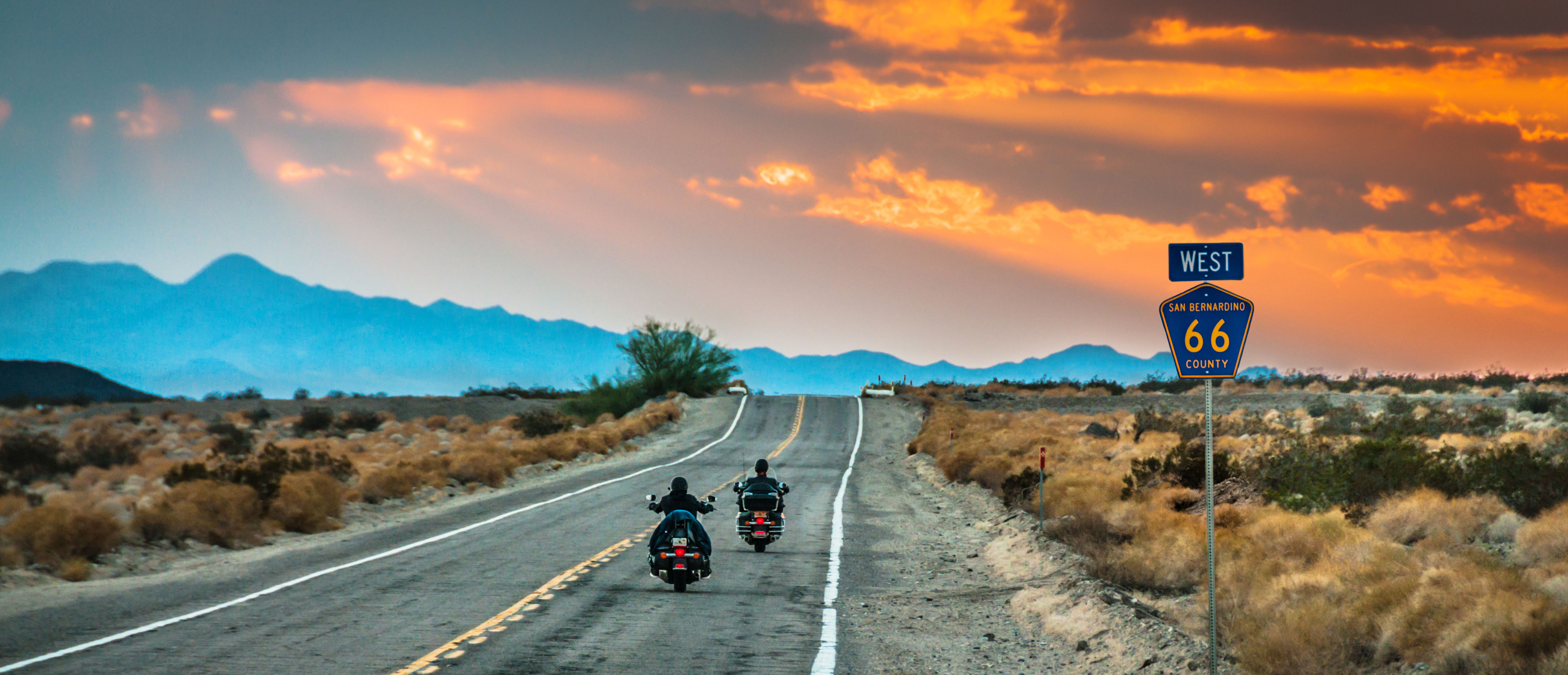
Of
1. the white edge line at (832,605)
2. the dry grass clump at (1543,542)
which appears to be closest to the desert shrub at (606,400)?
the white edge line at (832,605)

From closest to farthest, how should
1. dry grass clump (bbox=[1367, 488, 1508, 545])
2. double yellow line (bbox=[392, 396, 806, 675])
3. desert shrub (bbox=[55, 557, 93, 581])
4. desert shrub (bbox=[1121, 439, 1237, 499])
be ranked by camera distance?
double yellow line (bbox=[392, 396, 806, 675]), desert shrub (bbox=[55, 557, 93, 581]), dry grass clump (bbox=[1367, 488, 1508, 545]), desert shrub (bbox=[1121, 439, 1237, 499])

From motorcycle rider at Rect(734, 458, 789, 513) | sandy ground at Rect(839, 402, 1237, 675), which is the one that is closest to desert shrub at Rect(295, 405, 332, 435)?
sandy ground at Rect(839, 402, 1237, 675)

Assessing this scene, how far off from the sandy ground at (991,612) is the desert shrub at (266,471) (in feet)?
44.3

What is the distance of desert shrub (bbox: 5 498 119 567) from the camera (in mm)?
15938

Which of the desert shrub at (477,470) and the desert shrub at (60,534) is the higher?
the desert shrub at (477,470)

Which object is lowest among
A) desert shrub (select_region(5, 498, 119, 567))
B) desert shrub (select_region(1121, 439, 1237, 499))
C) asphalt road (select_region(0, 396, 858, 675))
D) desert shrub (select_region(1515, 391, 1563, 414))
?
asphalt road (select_region(0, 396, 858, 675))

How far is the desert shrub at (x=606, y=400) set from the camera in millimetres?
68250

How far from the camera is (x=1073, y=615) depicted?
12367 mm

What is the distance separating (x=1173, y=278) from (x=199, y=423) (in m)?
73.4

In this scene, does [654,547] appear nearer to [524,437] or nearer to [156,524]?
[156,524]

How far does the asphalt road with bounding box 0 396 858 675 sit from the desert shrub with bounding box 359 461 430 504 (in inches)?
212

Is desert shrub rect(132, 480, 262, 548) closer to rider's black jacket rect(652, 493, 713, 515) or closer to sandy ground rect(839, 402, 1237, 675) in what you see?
rider's black jacket rect(652, 493, 713, 515)

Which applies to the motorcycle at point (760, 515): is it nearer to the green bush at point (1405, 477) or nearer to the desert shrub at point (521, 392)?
the green bush at point (1405, 477)

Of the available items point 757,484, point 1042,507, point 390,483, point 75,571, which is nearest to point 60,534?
point 75,571
